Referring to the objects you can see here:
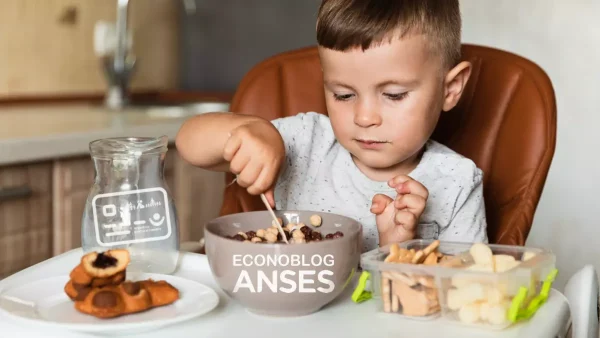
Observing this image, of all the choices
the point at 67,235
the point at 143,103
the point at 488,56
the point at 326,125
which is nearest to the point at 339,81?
the point at 326,125

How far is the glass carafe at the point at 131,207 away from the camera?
0.92 meters

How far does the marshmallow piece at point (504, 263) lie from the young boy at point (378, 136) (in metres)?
0.24

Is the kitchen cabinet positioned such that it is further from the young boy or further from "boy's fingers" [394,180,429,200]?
"boy's fingers" [394,180,429,200]

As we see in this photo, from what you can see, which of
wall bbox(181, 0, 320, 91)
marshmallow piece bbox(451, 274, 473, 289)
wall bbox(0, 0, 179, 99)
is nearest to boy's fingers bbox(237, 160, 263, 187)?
marshmallow piece bbox(451, 274, 473, 289)

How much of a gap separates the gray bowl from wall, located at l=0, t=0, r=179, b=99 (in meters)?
1.88

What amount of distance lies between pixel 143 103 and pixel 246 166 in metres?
2.02

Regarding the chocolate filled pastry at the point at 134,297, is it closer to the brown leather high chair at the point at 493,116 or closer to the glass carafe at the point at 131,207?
the glass carafe at the point at 131,207

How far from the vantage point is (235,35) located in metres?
2.98

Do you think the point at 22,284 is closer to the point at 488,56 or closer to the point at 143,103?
the point at 488,56

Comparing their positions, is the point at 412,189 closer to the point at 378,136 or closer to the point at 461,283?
the point at 378,136

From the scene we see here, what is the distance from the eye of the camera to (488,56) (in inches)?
57.6

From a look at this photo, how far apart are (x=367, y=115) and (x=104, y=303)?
536 mm

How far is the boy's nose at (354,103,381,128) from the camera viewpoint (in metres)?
1.15

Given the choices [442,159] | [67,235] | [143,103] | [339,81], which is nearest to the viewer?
[339,81]
